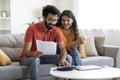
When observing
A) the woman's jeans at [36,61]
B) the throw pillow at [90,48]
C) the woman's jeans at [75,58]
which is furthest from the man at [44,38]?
the throw pillow at [90,48]

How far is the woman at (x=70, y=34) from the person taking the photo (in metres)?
2.95

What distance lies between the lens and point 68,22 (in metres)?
3.03

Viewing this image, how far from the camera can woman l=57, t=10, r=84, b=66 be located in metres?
2.95

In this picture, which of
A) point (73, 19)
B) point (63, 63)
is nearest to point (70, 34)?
point (73, 19)

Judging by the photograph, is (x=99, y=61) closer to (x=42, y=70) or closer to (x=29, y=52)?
(x=42, y=70)

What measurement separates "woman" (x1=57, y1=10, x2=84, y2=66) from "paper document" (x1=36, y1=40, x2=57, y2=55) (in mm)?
278

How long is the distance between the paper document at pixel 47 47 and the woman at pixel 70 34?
28 cm

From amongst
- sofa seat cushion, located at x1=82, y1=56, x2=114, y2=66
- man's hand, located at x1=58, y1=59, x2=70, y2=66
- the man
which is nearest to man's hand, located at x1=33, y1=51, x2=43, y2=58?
the man

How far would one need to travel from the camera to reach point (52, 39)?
9.44 feet

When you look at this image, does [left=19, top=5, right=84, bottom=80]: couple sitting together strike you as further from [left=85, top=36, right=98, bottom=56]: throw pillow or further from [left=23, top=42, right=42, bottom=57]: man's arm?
[left=85, top=36, right=98, bottom=56]: throw pillow

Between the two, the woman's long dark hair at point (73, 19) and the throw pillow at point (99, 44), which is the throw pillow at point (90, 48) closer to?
the throw pillow at point (99, 44)

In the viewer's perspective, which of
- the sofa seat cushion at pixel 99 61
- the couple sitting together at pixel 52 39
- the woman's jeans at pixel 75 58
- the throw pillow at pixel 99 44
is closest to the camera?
the couple sitting together at pixel 52 39

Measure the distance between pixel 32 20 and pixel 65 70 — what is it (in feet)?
10.7

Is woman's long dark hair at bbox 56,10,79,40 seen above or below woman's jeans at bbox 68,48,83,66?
above
